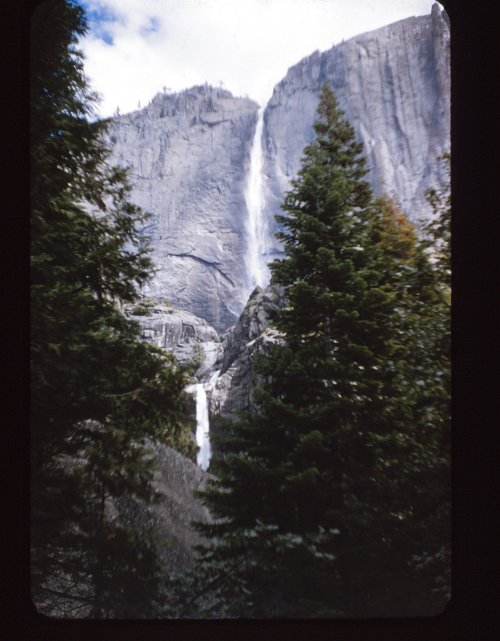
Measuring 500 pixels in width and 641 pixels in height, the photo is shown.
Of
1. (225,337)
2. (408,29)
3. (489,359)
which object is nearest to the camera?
(489,359)

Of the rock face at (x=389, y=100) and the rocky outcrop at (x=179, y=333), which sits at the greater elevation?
the rock face at (x=389, y=100)

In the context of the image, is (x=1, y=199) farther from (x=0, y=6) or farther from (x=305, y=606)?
(x=305, y=606)

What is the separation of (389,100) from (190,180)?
1076mm

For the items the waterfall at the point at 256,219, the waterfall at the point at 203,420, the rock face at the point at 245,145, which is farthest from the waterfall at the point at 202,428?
the waterfall at the point at 256,219

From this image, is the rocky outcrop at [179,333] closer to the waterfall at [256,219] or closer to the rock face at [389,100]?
the waterfall at [256,219]

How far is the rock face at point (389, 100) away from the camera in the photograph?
1.83 metres

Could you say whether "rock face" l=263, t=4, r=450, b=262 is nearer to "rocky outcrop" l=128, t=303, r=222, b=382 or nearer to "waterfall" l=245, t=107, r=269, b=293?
"waterfall" l=245, t=107, r=269, b=293

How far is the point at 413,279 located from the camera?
77.6 inches

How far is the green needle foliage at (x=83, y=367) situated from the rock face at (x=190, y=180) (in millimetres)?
106

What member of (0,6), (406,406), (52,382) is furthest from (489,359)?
(0,6)

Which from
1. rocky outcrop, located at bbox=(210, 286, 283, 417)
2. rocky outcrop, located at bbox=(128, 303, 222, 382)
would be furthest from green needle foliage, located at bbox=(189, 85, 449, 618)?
rocky outcrop, located at bbox=(128, 303, 222, 382)

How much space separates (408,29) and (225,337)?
5.77 ft

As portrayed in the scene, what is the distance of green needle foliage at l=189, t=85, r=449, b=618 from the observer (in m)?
1.79

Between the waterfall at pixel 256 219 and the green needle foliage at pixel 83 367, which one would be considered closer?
the green needle foliage at pixel 83 367
